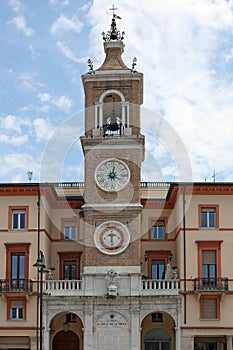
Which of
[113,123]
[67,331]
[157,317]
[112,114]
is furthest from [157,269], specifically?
[112,114]

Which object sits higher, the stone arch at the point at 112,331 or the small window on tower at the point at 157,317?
the small window on tower at the point at 157,317

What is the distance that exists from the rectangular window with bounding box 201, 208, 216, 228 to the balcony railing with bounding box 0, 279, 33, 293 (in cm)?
1394

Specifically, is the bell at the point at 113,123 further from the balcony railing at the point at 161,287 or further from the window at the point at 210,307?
the window at the point at 210,307

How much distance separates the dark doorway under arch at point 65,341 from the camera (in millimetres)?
60188

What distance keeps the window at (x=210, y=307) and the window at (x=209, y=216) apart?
18.3 ft

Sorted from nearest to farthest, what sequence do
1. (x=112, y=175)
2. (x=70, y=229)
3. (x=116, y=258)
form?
1. (x=116, y=258)
2. (x=112, y=175)
3. (x=70, y=229)

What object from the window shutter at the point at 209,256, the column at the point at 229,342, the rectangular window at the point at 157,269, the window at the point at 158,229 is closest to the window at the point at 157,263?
the rectangular window at the point at 157,269

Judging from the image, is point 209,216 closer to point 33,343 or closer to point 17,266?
point 17,266

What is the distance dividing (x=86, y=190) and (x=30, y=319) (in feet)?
35.0

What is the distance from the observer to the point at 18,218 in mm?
58062

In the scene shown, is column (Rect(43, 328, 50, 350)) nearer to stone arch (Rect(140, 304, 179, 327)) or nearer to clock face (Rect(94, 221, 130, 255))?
stone arch (Rect(140, 304, 179, 327))

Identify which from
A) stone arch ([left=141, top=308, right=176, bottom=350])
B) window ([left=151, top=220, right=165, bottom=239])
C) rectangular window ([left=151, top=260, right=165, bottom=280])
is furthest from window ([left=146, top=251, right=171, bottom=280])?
stone arch ([left=141, top=308, right=176, bottom=350])

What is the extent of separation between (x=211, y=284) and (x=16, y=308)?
14721mm

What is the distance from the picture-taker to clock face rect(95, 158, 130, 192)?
57781 millimetres
